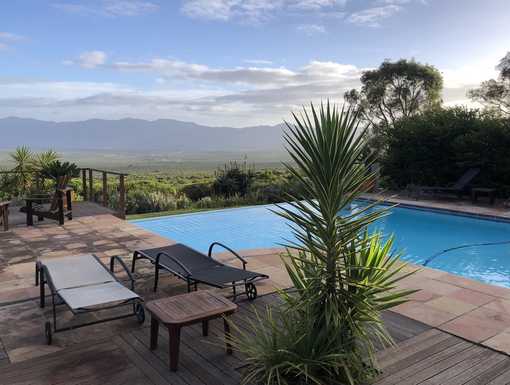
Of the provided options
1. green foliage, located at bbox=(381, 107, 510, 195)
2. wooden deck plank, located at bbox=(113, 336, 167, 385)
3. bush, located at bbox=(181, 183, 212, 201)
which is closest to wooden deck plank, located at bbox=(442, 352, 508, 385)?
wooden deck plank, located at bbox=(113, 336, 167, 385)

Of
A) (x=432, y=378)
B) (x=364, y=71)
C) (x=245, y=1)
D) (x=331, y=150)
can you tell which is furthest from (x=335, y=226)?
(x=364, y=71)

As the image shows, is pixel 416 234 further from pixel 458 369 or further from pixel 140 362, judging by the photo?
pixel 140 362

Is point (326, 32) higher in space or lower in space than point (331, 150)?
higher

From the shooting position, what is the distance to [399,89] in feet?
68.7

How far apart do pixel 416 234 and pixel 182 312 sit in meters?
7.65

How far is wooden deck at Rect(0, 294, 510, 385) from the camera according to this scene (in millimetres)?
2666

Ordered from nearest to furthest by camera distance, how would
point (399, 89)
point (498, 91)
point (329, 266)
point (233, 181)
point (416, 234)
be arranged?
point (329, 266)
point (416, 234)
point (233, 181)
point (498, 91)
point (399, 89)

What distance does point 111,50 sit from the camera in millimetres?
19797

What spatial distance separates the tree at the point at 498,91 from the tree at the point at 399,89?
3.88m

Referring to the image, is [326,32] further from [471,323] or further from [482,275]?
[471,323]

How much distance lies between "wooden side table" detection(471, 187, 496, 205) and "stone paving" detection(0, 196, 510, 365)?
716 cm

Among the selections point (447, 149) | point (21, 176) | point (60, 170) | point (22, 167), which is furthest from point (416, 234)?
point (22, 167)

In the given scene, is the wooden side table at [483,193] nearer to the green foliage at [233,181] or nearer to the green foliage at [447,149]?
the green foliage at [447,149]

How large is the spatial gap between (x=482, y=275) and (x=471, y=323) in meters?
3.22
